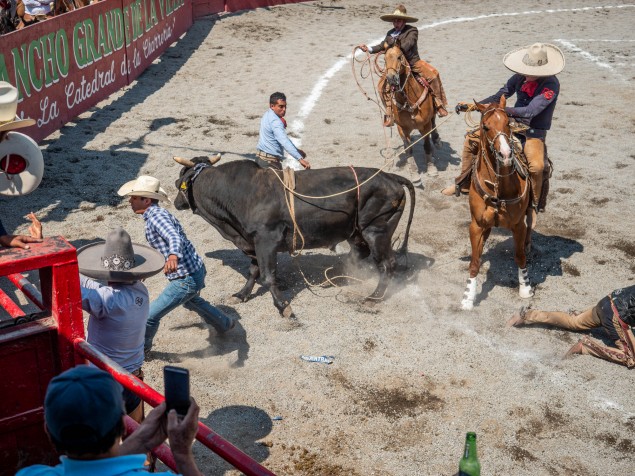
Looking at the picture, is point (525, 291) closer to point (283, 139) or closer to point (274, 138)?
point (283, 139)

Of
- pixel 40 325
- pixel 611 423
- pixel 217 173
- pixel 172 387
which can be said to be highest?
pixel 172 387

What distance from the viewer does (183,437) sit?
250cm

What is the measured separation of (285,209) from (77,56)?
23.0 feet

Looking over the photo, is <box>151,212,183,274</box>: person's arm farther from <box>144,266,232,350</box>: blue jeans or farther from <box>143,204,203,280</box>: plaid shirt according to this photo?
<box>144,266,232,350</box>: blue jeans

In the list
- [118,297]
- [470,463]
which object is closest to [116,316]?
[118,297]

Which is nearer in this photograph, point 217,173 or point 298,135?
point 217,173

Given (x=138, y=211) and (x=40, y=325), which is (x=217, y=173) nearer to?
(x=138, y=211)

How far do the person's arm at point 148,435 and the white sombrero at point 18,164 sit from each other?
2953 millimetres

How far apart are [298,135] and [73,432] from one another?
10.6 m

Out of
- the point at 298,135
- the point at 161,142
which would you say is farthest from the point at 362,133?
the point at 161,142

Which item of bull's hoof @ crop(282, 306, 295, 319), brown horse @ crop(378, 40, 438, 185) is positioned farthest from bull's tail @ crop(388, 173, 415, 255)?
brown horse @ crop(378, 40, 438, 185)

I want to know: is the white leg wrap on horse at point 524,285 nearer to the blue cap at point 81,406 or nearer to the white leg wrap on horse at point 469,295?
the white leg wrap on horse at point 469,295

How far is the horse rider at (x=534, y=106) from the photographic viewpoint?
793 cm

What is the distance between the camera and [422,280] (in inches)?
324
